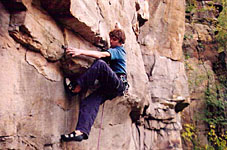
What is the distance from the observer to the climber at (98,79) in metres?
2.92

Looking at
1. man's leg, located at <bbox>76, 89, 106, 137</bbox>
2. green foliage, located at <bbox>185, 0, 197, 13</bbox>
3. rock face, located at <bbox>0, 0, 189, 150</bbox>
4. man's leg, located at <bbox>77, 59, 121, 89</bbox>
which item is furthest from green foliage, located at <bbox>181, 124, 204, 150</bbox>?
man's leg, located at <bbox>77, 59, 121, 89</bbox>

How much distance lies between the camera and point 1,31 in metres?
2.44

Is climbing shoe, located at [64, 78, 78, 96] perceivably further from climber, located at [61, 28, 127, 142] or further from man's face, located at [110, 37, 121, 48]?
man's face, located at [110, 37, 121, 48]

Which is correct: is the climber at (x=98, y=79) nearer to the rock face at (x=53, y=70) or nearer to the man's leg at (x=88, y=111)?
the man's leg at (x=88, y=111)

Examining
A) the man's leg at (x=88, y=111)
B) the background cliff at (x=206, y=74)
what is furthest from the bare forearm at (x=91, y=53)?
the background cliff at (x=206, y=74)

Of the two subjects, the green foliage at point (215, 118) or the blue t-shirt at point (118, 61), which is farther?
the green foliage at point (215, 118)

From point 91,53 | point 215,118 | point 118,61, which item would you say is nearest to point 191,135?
point 215,118

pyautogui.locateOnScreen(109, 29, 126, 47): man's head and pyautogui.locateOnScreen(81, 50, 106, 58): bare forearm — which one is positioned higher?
pyautogui.locateOnScreen(109, 29, 126, 47): man's head

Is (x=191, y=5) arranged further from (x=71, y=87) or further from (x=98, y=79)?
(x=71, y=87)

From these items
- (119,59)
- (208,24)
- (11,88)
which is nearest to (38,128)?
(11,88)

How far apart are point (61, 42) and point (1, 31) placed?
2.51 feet

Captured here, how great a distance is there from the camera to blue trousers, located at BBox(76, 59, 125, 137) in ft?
9.75

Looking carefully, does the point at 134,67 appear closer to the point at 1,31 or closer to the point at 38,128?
the point at 38,128

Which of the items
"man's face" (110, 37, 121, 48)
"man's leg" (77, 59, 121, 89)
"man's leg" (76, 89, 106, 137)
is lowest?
"man's leg" (76, 89, 106, 137)
